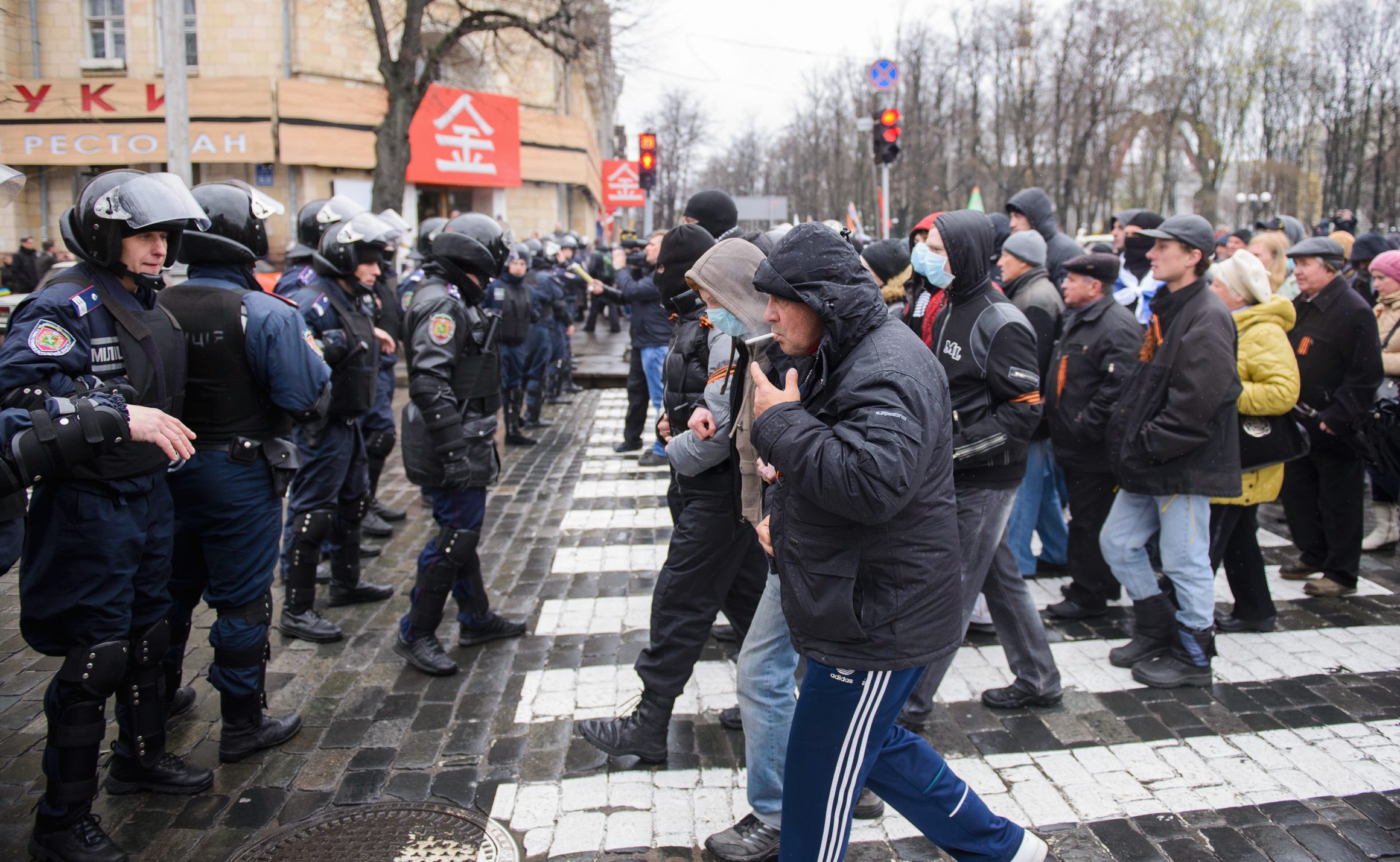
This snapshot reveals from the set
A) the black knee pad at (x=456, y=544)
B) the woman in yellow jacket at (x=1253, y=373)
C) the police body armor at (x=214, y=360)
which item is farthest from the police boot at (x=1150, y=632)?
the police body armor at (x=214, y=360)

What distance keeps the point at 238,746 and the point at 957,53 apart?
41427 mm

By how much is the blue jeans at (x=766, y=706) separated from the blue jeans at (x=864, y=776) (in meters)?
0.47

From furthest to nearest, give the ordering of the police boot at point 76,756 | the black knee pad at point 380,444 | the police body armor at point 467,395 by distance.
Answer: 1. the black knee pad at point 380,444
2. the police body armor at point 467,395
3. the police boot at point 76,756

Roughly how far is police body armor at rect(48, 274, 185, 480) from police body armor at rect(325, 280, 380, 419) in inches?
66.1

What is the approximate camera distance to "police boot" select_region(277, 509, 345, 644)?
4.88m

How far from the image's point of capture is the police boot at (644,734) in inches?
143

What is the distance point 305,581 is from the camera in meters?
4.98

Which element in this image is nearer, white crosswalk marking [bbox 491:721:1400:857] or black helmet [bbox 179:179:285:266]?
white crosswalk marking [bbox 491:721:1400:857]

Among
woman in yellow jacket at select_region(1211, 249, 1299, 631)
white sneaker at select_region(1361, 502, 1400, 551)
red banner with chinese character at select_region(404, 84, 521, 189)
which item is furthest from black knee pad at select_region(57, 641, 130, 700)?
red banner with chinese character at select_region(404, 84, 521, 189)

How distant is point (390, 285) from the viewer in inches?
316

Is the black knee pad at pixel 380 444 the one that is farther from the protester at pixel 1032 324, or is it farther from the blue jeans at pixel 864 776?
the blue jeans at pixel 864 776

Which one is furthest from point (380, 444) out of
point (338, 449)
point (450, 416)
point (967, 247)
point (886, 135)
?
point (886, 135)

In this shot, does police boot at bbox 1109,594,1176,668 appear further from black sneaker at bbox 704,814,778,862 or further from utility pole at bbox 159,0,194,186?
utility pole at bbox 159,0,194,186

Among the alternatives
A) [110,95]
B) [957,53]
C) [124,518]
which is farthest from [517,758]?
[957,53]
